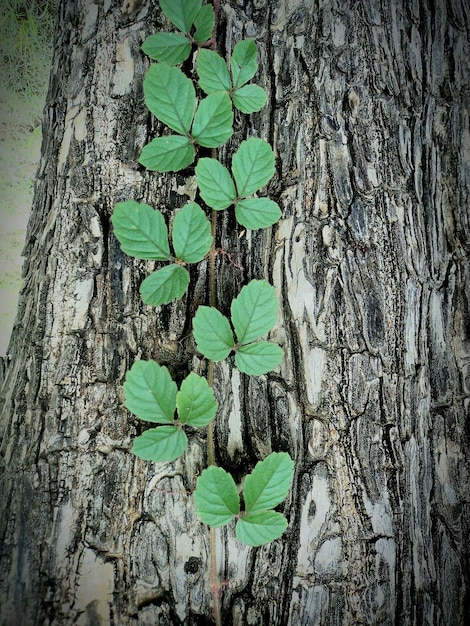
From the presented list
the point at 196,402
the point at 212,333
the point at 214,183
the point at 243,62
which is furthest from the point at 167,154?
the point at 196,402

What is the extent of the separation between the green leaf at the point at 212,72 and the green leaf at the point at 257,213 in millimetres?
203

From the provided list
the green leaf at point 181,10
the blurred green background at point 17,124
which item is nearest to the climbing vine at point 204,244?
the green leaf at point 181,10

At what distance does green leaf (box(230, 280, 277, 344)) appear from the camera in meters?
0.82

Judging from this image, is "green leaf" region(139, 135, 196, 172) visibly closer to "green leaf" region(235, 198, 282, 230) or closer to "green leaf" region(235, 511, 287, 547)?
"green leaf" region(235, 198, 282, 230)

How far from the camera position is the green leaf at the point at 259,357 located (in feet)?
2.67

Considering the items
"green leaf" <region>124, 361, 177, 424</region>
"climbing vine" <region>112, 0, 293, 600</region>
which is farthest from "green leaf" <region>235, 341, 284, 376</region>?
"green leaf" <region>124, 361, 177, 424</region>

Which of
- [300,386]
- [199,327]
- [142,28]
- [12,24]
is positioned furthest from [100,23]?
[300,386]

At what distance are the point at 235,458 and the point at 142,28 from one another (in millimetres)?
779

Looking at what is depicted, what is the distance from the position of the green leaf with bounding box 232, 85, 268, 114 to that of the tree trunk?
0.12 feet

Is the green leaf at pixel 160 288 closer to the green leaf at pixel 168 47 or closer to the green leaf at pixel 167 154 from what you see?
the green leaf at pixel 167 154

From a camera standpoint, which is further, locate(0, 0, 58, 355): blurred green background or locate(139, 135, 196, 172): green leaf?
locate(0, 0, 58, 355): blurred green background

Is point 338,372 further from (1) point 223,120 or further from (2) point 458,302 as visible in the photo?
(1) point 223,120

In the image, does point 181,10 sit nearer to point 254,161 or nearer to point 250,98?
point 250,98

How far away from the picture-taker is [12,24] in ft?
3.82
